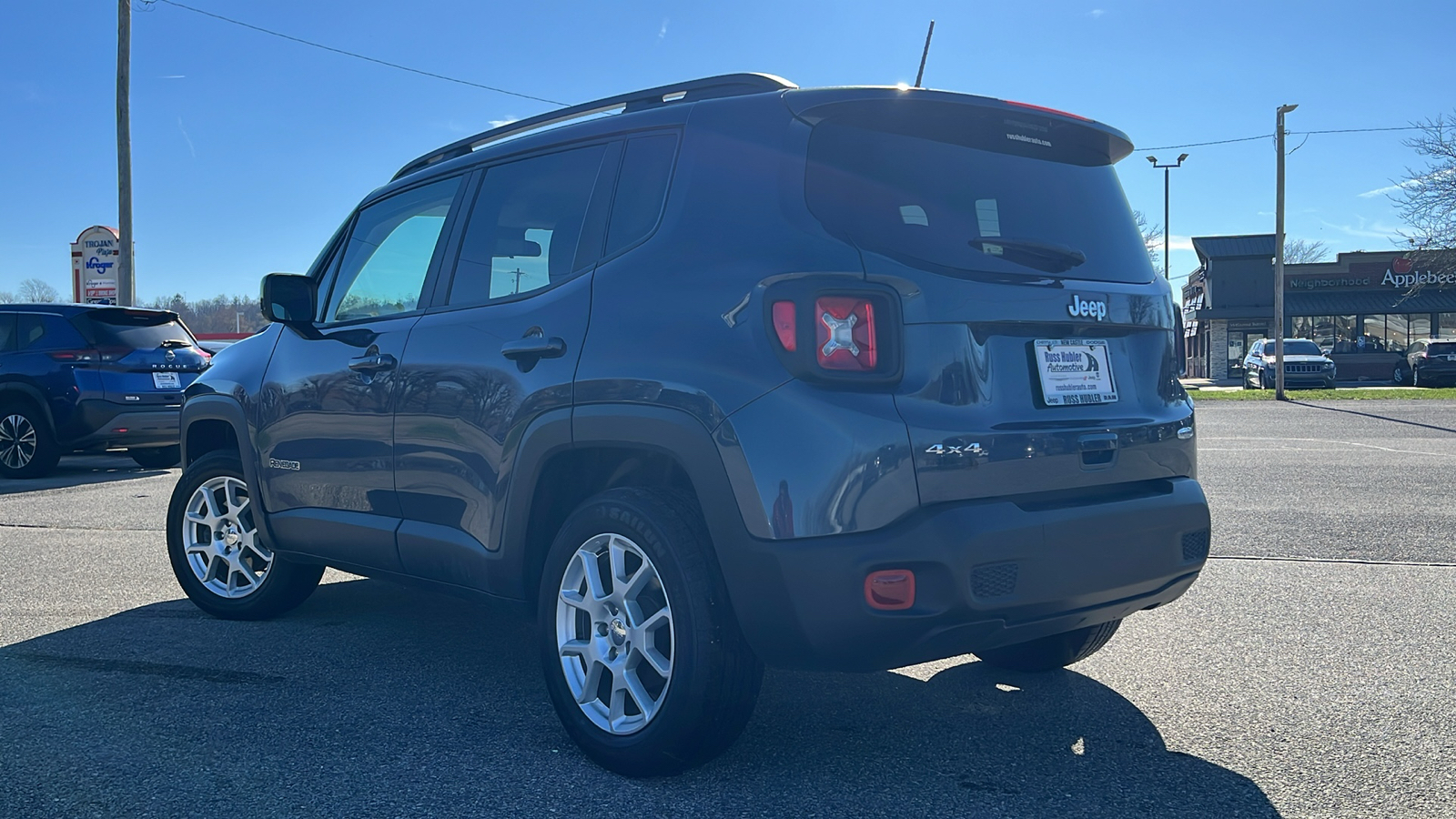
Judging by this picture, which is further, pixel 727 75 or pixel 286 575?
pixel 286 575

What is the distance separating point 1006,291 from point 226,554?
3.86 meters

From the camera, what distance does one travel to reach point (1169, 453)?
11.5 feet

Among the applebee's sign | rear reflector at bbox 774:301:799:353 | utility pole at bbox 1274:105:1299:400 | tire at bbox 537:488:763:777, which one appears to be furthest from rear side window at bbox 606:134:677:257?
the applebee's sign

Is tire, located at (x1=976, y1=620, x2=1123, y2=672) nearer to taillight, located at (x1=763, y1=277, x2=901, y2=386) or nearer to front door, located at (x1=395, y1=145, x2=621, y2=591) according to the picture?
taillight, located at (x1=763, y1=277, x2=901, y2=386)

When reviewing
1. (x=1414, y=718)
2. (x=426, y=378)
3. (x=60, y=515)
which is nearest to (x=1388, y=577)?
(x=1414, y=718)

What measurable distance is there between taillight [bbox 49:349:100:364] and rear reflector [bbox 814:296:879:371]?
1103 cm

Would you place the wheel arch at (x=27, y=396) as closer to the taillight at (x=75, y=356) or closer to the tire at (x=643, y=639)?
the taillight at (x=75, y=356)

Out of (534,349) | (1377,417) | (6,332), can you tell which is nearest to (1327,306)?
(1377,417)

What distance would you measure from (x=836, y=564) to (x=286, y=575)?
127 inches

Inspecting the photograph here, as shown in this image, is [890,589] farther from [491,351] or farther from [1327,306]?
[1327,306]

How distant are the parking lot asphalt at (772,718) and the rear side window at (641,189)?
1548mm

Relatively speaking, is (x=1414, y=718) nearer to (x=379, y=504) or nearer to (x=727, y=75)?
(x=727, y=75)

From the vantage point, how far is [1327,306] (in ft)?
161

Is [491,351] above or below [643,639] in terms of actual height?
above
